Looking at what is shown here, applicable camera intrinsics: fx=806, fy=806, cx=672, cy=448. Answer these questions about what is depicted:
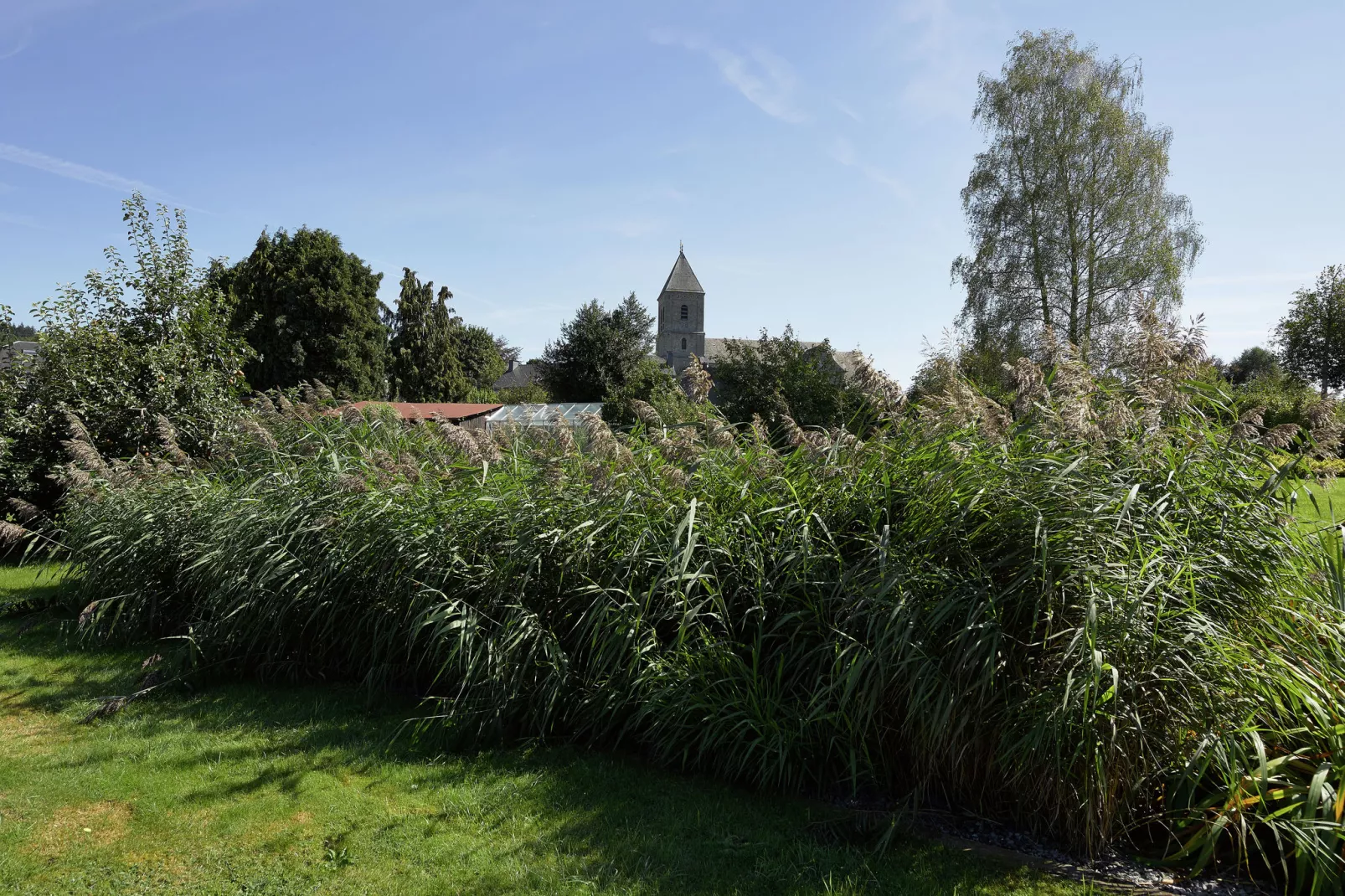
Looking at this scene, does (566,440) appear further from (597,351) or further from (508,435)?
(597,351)

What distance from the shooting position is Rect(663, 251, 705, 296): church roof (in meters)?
71.3

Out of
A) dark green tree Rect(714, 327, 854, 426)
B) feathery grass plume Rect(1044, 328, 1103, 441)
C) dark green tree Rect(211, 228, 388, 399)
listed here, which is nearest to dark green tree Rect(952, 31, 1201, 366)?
dark green tree Rect(714, 327, 854, 426)

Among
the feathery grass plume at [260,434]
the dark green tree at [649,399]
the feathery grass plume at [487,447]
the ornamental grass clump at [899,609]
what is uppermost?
the dark green tree at [649,399]

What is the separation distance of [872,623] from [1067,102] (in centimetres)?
2329

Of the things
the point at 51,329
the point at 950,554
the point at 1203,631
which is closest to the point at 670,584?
the point at 950,554

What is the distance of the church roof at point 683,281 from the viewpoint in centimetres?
7131

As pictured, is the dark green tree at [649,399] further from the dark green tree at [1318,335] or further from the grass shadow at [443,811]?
the dark green tree at [1318,335]

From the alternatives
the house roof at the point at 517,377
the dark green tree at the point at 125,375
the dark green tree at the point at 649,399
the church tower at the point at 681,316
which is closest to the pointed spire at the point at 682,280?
the church tower at the point at 681,316

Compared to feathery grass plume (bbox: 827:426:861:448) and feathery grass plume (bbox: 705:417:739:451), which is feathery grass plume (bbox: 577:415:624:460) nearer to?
feathery grass plume (bbox: 705:417:739:451)

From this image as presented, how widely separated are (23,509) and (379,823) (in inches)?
265

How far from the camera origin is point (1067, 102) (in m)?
21.8

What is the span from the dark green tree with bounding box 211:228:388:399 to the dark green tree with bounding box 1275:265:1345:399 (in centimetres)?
3957

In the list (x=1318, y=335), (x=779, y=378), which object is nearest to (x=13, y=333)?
(x=779, y=378)

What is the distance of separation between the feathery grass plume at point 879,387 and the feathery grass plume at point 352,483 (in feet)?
9.58
